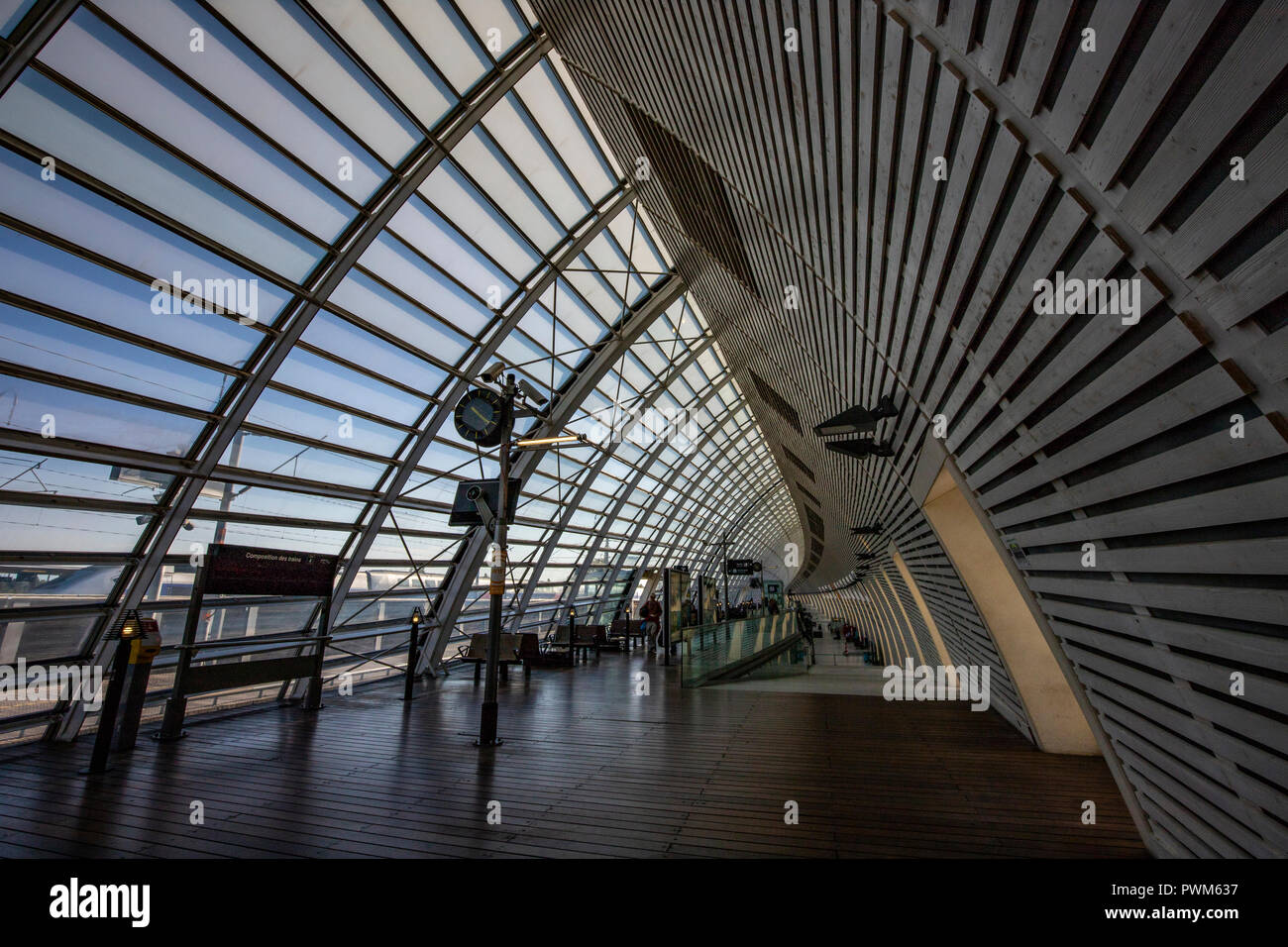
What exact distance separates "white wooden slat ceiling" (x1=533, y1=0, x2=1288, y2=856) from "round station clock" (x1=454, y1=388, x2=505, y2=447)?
169 inches

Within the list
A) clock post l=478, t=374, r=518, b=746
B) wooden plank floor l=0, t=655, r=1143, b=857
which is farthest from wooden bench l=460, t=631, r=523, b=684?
clock post l=478, t=374, r=518, b=746

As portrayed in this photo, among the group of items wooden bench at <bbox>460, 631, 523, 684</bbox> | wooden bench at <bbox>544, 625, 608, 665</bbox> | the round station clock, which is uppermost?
the round station clock

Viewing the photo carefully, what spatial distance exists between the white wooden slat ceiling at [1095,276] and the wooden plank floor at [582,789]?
1276 millimetres

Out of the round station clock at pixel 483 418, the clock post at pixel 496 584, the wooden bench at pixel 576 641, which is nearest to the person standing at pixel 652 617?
the wooden bench at pixel 576 641

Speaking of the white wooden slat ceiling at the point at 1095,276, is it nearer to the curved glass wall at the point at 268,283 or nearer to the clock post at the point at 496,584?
the clock post at the point at 496,584

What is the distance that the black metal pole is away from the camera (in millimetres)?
6375

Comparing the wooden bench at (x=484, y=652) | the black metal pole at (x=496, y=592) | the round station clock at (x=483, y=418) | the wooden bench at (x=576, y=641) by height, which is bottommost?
the wooden bench at (x=576, y=641)

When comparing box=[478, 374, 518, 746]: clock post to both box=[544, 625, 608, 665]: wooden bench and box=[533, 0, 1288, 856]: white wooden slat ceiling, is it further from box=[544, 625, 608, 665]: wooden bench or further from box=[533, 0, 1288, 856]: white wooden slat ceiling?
box=[544, 625, 608, 665]: wooden bench

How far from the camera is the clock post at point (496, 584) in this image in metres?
6.38

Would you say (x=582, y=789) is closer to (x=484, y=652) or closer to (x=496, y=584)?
(x=496, y=584)

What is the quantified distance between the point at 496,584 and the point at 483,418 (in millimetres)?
2348

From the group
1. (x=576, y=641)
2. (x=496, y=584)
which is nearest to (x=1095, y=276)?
(x=496, y=584)

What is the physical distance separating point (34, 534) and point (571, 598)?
17156mm
